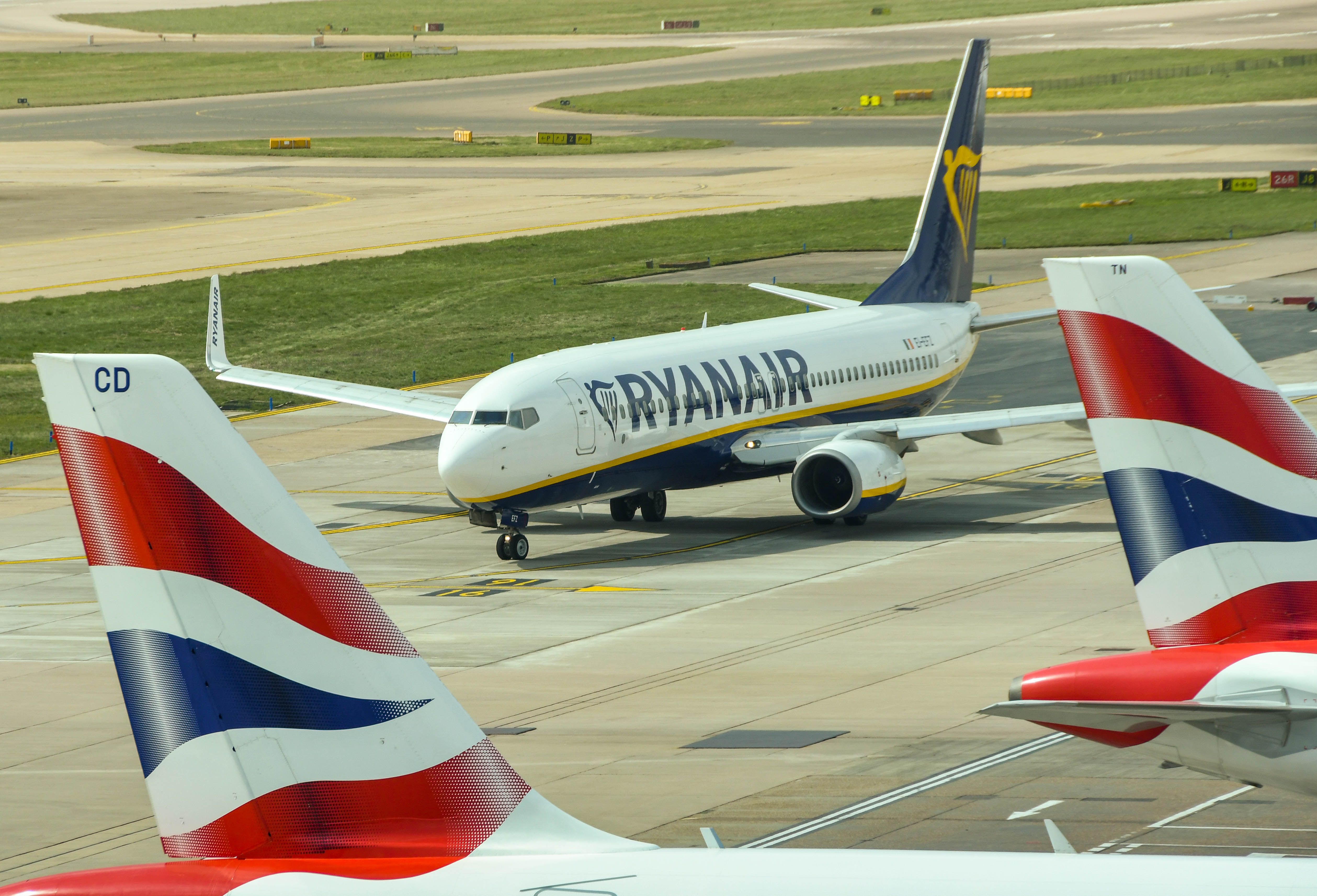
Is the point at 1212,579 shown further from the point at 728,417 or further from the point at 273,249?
the point at 273,249

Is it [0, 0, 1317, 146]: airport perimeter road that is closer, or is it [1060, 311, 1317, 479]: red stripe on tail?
[1060, 311, 1317, 479]: red stripe on tail

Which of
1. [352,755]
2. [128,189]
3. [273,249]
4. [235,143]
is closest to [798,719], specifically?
[352,755]

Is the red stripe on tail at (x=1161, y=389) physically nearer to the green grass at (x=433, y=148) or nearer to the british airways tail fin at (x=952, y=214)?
the british airways tail fin at (x=952, y=214)

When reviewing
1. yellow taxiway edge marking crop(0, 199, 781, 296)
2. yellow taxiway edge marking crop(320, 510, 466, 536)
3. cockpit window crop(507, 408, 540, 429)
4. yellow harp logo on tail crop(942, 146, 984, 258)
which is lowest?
yellow taxiway edge marking crop(320, 510, 466, 536)

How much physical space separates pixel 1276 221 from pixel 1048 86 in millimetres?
70387

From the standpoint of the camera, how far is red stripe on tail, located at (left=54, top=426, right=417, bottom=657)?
34.7 ft

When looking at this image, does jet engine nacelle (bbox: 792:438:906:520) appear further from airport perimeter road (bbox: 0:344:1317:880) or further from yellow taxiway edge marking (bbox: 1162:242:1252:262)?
yellow taxiway edge marking (bbox: 1162:242:1252:262)

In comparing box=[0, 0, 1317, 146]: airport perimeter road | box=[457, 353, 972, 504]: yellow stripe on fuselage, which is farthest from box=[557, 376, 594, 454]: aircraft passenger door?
box=[0, 0, 1317, 146]: airport perimeter road

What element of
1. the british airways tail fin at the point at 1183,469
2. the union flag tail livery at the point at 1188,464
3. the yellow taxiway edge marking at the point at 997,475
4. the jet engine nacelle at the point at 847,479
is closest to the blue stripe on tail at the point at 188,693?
the union flag tail livery at the point at 1188,464

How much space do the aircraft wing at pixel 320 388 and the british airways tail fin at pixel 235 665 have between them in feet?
98.3

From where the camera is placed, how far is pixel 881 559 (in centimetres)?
3594

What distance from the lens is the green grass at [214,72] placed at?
567 ft

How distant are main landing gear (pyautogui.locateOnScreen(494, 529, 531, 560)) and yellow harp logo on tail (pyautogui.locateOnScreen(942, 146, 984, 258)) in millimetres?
17237

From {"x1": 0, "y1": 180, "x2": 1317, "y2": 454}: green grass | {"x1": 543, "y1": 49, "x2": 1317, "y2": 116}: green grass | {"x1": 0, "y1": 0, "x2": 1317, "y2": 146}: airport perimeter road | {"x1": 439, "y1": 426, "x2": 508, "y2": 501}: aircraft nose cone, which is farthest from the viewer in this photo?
{"x1": 543, "y1": 49, "x2": 1317, "y2": 116}: green grass
